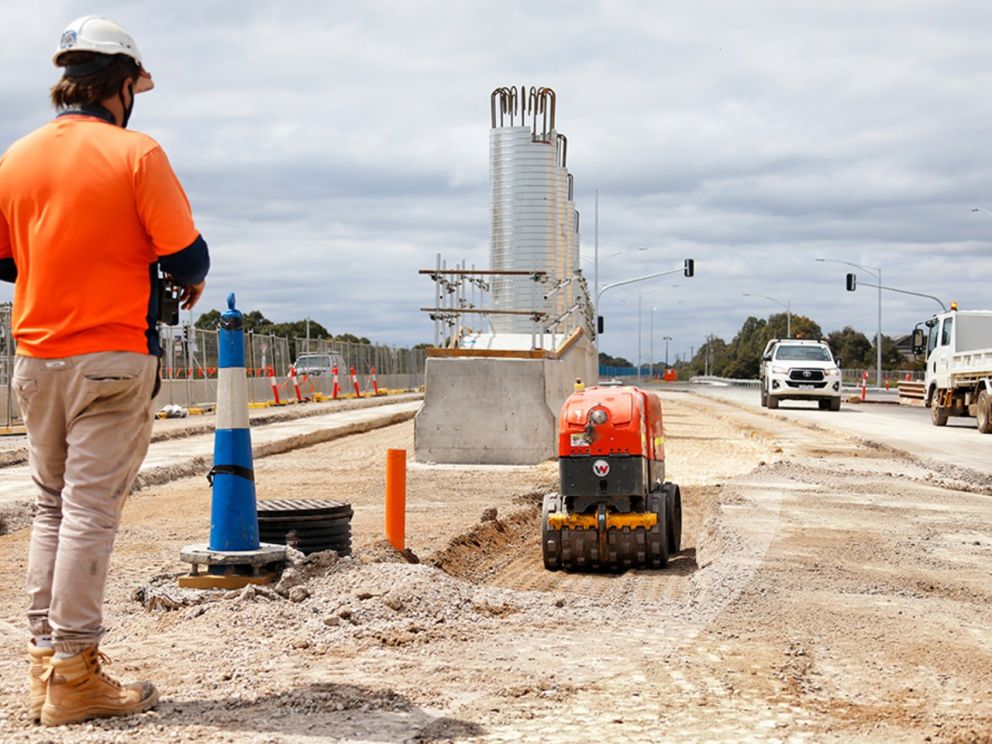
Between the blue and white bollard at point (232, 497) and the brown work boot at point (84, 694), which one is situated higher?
the blue and white bollard at point (232, 497)

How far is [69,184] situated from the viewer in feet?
14.5

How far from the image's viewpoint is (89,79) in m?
4.61

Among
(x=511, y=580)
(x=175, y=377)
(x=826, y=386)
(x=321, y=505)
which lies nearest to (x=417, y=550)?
(x=511, y=580)

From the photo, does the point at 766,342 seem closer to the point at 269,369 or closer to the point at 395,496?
the point at 269,369

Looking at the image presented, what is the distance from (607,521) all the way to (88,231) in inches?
222

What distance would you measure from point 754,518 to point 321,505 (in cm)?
515

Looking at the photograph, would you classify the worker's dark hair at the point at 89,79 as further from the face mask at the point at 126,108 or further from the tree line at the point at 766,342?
the tree line at the point at 766,342

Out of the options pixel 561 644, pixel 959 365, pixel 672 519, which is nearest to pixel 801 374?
pixel 959 365

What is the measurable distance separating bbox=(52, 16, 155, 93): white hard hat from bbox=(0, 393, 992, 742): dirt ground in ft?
Answer: 7.71

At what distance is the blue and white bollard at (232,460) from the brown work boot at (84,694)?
1.98 metres

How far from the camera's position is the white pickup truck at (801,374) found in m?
40.2

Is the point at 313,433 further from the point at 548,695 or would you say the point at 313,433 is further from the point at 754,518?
the point at 548,695

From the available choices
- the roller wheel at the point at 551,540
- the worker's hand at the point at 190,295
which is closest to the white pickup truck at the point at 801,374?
the roller wheel at the point at 551,540

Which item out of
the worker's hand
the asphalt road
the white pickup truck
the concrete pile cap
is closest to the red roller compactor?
the concrete pile cap
